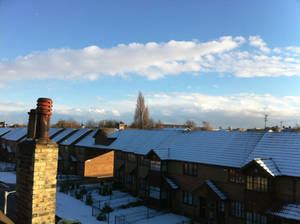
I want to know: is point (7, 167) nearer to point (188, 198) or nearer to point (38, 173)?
point (188, 198)

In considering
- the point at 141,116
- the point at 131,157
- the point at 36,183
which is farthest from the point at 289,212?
the point at 141,116

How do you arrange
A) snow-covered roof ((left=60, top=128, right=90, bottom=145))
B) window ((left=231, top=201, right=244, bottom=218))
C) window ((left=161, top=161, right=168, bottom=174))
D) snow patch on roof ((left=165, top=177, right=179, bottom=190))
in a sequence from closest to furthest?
window ((left=231, top=201, right=244, bottom=218)) < snow patch on roof ((left=165, top=177, right=179, bottom=190)) < window ((left=161, top=161, right=168, bottom=174)) < snow-covered roof ((left=60, top=128, right=90, bottom=145))

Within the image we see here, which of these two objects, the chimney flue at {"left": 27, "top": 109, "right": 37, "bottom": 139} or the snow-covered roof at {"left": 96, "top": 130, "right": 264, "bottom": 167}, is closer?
the chimney flue at {"left": 27, "top": 109, "right": 37, "bottom": 139}

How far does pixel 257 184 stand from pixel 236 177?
2657mm

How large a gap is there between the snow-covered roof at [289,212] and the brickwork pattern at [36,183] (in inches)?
683

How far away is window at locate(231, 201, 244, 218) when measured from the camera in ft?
74.1

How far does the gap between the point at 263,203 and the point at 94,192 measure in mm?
22588

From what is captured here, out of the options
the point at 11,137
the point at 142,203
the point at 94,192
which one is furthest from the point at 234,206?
the point at 11,137

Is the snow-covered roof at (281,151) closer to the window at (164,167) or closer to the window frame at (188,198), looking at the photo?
the window frame at (188,198)

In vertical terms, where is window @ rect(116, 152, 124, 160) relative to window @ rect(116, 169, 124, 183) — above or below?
above

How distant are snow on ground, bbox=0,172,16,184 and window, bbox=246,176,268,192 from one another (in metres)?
36.8

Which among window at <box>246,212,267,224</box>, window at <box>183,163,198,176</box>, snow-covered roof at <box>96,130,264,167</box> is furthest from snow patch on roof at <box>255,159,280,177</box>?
window at <box>183,163,198,176</box>

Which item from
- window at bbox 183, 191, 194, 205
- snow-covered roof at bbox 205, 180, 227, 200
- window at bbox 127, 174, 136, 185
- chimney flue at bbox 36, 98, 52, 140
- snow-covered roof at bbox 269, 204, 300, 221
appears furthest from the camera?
window at bbox 127, 174, 136, 185

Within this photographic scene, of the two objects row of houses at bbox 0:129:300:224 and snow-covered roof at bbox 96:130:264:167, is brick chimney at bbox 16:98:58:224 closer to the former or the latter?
row of houses at bbox 0:129:300:224
